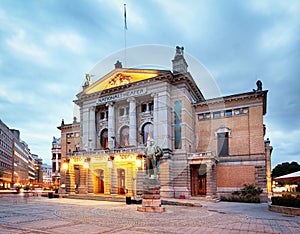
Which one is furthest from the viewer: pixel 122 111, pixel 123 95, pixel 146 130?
pixel 122 111

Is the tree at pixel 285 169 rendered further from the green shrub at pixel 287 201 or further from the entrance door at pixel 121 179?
the green shrub at pixel 287 201

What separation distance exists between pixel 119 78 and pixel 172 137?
12551 mm

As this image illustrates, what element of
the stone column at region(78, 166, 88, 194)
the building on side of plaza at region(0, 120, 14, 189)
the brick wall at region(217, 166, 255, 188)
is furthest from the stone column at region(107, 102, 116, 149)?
the building on side of plaza at region(0, 120, 14, 189)

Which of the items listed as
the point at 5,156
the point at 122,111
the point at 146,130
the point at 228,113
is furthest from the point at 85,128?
the point at 5,156

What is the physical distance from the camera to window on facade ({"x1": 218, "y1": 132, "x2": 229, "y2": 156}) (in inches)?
1480

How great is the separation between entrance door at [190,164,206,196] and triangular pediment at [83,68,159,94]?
13.7 metres

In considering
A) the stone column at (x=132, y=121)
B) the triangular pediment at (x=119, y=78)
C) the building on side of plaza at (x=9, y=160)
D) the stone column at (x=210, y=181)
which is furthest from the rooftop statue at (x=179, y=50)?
the building on side of plaza at (x=9, y=160)

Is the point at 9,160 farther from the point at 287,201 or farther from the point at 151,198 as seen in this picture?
the point at 287,201

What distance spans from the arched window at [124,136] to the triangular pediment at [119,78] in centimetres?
666

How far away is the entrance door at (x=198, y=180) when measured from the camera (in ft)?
122

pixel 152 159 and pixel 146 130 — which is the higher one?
pixel 146 130

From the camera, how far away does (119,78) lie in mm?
43375

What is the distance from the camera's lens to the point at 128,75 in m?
42.6

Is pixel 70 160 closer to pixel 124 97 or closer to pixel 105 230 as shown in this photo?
pixel 124 97
